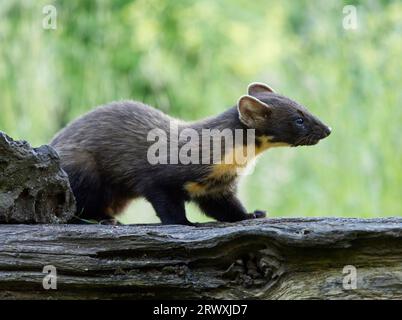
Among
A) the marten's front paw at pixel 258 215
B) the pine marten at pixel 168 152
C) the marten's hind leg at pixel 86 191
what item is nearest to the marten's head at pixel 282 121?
the pine marten at pixel 168 152

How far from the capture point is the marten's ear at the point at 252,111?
209 inches

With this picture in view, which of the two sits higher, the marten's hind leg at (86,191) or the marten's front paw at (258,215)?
the marten's hind leg at (86,191)

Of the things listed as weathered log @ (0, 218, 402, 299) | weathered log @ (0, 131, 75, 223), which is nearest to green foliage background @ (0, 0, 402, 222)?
weathered log @ (0, 131, 75, 223)

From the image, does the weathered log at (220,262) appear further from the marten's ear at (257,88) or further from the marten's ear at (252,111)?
the marten's ear at (257,88)

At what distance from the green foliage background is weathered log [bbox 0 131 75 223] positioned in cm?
463

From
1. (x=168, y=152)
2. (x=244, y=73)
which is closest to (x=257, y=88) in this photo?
(x=168, y=152)

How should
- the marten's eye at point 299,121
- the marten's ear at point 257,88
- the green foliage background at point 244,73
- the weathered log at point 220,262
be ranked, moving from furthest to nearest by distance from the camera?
1. the green foliage background at point 244,73
2. the marten's ear at point 257,88
3. the marten's eye at point 299,121
4. the weathered log at point 220,262

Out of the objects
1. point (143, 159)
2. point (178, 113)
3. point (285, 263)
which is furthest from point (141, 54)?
point (285, 263)

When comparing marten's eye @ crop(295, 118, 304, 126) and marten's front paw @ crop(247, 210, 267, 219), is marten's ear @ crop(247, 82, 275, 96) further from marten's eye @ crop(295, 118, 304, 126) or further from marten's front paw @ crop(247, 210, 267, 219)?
marten's front paw @ crop(247, 210, 267, 219)

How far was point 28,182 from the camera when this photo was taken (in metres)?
4.54

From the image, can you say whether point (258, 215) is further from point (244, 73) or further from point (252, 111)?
point (244, 73)

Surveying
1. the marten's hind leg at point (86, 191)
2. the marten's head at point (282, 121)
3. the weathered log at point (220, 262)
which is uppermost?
the marten's head at point (282, 121)

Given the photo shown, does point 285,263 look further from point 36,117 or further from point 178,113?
point 178,113

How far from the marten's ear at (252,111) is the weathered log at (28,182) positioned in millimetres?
1246
